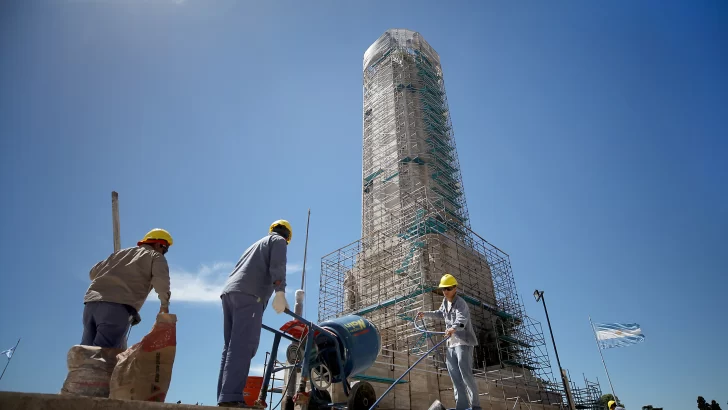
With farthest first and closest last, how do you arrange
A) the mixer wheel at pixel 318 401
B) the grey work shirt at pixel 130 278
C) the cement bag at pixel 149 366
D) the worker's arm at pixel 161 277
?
1. the mixer wheel at pixel 318 401
2. the worker's arm at pixel 161 277
3. the grey work shirt at pixel 130 278
4. the cement bag at pixel 149 366

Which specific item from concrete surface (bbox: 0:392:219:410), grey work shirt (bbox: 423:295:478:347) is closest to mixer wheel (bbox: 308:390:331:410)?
grey work shirt (bbox: 423:295:478:347)

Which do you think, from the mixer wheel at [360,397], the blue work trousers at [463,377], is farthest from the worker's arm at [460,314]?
the mixer wheel at [360,397]

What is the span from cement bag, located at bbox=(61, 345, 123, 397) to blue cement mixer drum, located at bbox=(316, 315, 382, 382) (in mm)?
2529

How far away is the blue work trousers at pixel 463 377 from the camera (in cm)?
482

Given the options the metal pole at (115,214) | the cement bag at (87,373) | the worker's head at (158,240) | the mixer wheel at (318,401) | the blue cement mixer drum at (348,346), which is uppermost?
the metal pole at (115,214)

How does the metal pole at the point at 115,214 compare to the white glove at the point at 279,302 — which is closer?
the white glove at the point at 279,302

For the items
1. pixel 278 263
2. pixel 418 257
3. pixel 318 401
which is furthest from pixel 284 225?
pixel 418 257

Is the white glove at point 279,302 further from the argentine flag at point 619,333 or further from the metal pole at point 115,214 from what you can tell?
the argentine flag at point 619,333

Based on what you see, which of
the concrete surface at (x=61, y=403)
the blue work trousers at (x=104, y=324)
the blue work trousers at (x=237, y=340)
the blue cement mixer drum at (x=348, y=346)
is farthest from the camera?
the blue cement mixer drum at (x=348, y=346)

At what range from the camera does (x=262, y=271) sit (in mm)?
4320

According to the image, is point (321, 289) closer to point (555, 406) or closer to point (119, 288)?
point (555, 406)

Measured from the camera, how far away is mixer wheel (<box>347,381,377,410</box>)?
4.89 m

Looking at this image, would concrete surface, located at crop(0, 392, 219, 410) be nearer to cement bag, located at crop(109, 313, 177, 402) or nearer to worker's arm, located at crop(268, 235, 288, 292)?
cement bag, located at crop(109, 313, 177, 402)

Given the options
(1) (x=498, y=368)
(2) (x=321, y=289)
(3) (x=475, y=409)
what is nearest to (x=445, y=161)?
(2) (x=321, y=289)
